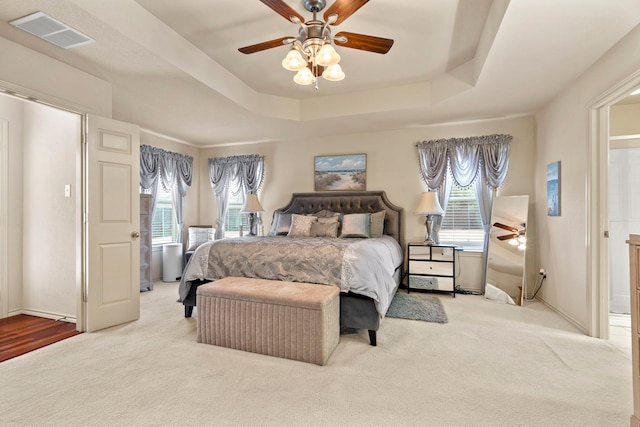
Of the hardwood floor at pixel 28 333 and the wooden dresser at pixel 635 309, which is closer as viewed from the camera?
the wooden dresser at pixel 635 309

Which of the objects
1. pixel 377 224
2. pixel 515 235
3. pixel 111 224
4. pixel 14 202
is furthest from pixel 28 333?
pixel 515 235

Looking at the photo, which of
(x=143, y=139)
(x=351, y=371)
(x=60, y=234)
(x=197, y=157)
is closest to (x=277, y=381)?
(x=351, y=371)

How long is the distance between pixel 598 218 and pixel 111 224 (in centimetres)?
471

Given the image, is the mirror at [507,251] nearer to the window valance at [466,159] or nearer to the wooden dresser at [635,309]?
the window valance at [466,159]

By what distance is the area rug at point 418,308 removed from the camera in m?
3.40

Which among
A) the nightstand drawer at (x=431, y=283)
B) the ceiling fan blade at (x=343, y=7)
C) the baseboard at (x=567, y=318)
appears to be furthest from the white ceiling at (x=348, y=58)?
the baseboard at (x=567, y=318)

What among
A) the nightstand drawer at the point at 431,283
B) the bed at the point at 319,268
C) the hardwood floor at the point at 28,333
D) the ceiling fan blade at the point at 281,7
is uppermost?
the ceiling fan blade at the point at 281,7

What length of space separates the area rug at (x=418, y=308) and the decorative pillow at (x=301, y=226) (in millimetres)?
1499

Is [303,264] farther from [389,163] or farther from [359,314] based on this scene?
[389,163]

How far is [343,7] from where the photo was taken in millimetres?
1978

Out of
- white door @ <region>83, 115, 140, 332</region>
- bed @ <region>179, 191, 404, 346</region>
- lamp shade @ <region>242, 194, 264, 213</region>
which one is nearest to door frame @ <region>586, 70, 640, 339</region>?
bed @ <region>179, 191, 404, 346</region>

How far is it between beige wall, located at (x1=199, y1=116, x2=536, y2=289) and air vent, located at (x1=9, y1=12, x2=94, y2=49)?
3.46 meters

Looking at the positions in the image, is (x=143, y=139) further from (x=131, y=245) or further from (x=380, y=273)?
(x=380, y=273)

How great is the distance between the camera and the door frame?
282 centimetres
